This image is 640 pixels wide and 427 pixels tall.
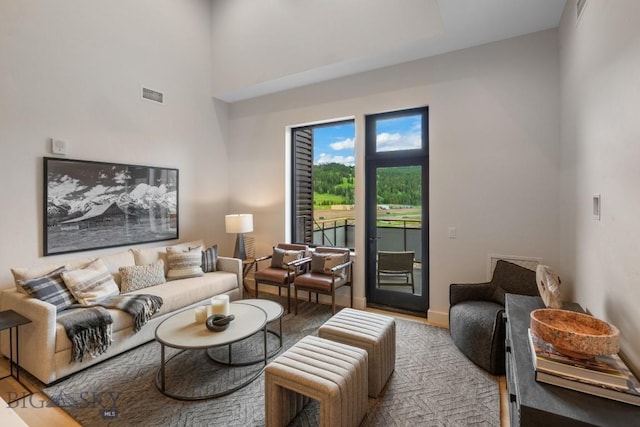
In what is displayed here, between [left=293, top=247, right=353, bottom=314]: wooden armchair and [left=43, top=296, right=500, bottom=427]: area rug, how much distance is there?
1.04 m

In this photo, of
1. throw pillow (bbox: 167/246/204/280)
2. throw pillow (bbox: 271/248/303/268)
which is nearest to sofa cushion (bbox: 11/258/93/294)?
throw pillow (bbox: 167/246/204/280)

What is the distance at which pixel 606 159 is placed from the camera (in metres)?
1.71

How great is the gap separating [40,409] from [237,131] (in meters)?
4.18

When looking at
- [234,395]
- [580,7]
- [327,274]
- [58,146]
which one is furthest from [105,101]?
[580,7]

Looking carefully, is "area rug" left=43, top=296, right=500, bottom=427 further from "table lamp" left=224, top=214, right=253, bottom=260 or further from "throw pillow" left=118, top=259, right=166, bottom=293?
"table lamp" left=224, top=214, right=253, bottom=260

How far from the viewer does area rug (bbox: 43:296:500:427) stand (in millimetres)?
1987

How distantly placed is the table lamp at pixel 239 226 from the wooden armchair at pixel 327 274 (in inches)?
43.1

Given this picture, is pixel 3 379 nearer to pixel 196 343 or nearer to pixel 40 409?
pixel 40 409

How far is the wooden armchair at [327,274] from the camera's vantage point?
11.8 ft

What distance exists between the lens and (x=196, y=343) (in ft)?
7.18

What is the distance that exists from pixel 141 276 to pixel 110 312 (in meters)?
Answer: 0.74

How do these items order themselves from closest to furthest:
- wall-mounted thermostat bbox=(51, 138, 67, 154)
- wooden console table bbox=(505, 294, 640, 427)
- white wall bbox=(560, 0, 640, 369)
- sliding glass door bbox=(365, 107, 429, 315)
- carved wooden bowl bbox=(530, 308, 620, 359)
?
wooden console table bbox=(505, 294, 640, 427) → carved wooden bowl bbox=(530, 308, 620, 359) → white wall bbox=(560, 0, 640, 369) → wall-mounted thermostat bbox=(51, 138, 67, 154) → sliding glass door bbox=(365, 107, 429, 315)

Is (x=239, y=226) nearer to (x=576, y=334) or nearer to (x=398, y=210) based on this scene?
(x=398, y=210)

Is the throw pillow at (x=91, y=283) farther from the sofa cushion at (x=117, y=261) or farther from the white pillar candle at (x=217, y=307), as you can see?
the white pillar candle at (x=217, y=307)
